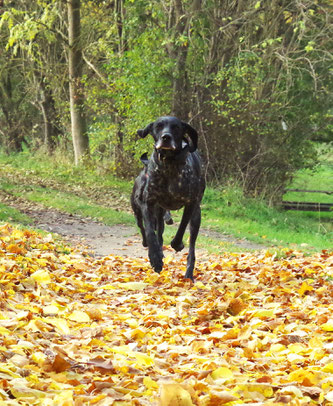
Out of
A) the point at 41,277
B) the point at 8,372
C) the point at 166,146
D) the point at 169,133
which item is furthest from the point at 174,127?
the point at 8,372

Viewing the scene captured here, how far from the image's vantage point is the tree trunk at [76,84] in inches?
942

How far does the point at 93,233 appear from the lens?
1291cm

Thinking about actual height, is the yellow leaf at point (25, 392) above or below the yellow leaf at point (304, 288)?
above

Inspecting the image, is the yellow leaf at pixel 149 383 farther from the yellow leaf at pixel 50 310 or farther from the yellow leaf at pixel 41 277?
the yellow leaf at pixel 41 277

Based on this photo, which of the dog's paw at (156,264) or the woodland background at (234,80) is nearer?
the dog's paw at (156,264)

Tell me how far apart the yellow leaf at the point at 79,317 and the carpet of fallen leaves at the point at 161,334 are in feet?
0.04

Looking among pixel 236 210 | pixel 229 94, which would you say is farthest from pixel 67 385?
pixel 229 94

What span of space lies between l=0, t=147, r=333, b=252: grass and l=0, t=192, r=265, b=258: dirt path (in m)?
0.47

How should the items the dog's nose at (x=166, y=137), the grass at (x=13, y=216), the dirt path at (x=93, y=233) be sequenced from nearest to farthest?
1. the dog's nose at (x=166, y=137)
2. the dirt path at (x=93, y=233)
3. the grass at (x=13, y=216)

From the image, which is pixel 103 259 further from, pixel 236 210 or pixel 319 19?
pixel 319 19

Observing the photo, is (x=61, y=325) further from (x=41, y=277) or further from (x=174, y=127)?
(x=174, y=127)

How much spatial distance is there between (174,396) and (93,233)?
10.3 metres

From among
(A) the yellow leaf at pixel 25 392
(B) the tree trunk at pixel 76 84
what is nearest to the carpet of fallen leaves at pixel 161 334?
(A) the yellow leaf at pixel 25 392

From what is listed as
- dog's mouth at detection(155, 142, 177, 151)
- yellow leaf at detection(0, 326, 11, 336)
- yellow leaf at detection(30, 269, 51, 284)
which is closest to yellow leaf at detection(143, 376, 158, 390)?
yellow leaf at detection(0, 326, 11, 336)
